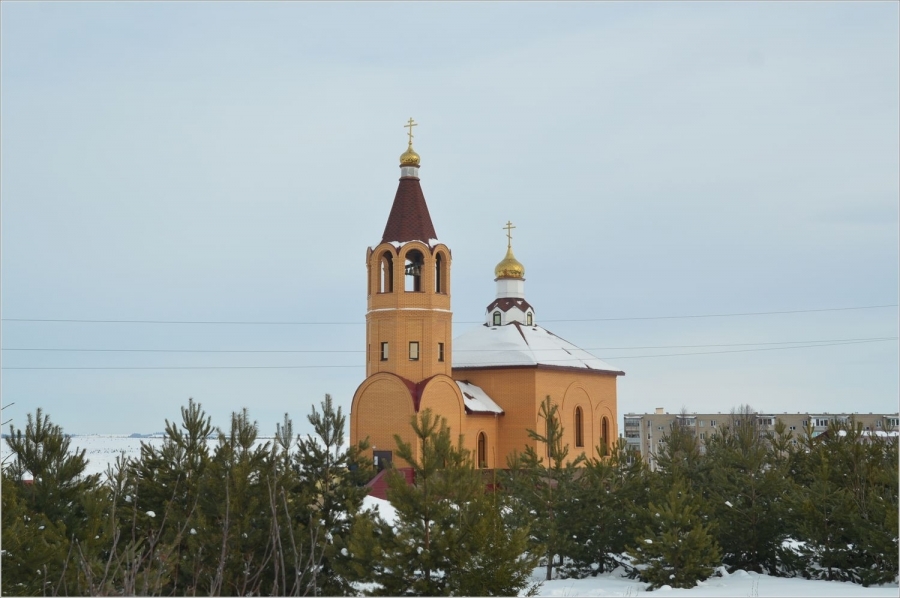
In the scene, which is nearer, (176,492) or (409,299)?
(176,492)

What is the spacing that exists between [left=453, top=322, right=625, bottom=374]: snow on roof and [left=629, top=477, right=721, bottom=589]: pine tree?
63.0ft

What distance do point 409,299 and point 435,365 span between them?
7.70 feet

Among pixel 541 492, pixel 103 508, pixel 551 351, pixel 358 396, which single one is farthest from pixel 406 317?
pixel 103 508

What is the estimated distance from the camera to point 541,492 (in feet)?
61.0

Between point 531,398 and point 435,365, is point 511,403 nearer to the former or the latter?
point 531,398

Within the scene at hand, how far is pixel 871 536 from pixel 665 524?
3.17m

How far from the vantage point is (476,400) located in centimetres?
3528

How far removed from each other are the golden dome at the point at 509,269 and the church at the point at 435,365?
2.87 metres

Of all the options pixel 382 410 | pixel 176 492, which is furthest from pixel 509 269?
pixel 176 492

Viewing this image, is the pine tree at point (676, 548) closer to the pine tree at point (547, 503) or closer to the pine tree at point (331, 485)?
the pine tree at point (547, 503)

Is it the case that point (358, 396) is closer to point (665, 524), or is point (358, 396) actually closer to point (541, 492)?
point (541, 492)

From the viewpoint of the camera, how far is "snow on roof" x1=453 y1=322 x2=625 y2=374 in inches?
1437

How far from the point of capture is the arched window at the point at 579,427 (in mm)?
38434

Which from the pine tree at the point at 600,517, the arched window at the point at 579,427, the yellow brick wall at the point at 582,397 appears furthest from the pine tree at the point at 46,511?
the arched window at the point at 579,427
